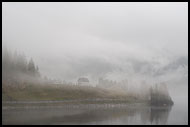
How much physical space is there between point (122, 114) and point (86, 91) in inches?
70.2

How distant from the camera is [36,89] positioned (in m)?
12.4

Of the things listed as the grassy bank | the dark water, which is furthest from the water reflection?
the grassy bank

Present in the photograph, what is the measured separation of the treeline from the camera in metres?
12.2

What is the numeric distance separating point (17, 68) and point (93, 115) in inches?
146

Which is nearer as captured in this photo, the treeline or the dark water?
the dark water

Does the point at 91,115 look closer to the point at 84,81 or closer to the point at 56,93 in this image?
the point at 84,81

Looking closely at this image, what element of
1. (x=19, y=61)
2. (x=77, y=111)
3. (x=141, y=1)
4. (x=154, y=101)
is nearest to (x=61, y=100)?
(x=77, y=111)

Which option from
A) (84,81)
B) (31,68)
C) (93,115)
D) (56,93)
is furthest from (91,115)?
(31,68)

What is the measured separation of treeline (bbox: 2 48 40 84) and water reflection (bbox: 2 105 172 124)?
1.27 meters

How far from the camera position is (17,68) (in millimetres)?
12438

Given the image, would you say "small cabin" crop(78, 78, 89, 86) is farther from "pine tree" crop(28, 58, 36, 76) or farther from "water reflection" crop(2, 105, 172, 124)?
"pine tree" crop(28, 58, 36, 76)

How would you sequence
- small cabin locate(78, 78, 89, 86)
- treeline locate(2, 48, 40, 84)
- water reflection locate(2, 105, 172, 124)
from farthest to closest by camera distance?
1. small cabin locate(78, 78, 89, 86)
2. treeline locate(2, 48, 40, 84)
3. water reflection locate(2, 105, 172, 124)

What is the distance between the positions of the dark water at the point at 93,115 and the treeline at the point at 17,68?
48.1 inches

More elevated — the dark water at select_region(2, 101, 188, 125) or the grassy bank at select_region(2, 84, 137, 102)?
the grassy bank at select_region(2, 84, 137, 102)
